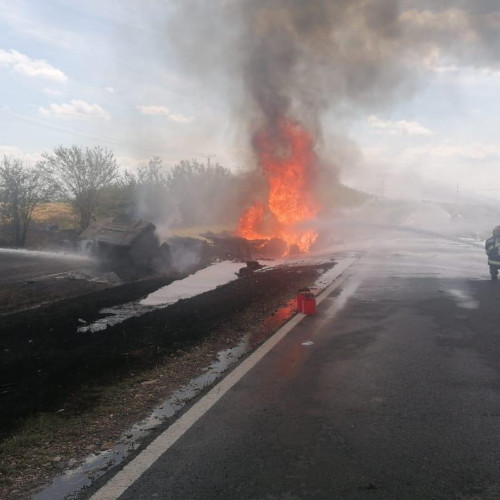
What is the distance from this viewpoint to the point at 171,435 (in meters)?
3.53

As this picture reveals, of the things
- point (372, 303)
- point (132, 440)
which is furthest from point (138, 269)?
point (132, 440)

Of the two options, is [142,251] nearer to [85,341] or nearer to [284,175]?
[85,341]

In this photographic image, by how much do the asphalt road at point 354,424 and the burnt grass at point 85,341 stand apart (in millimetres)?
1451

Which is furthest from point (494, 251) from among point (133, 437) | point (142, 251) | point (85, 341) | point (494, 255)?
point (133, 437)

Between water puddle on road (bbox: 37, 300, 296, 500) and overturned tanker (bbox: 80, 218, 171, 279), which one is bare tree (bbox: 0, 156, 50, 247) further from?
water puddle on road (bbox: 37, 300, 296, 500)

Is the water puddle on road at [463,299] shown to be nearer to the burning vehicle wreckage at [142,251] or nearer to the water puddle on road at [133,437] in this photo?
the water puddle on road at [133,437]

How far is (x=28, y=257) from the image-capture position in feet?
64.4

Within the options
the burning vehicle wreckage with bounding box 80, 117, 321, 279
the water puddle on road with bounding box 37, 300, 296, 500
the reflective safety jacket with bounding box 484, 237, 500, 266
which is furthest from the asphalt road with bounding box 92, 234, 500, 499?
the burning vehicle wreckage with bounding box 80, 117, 321, 279

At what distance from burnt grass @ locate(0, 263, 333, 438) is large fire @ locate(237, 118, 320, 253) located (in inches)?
688

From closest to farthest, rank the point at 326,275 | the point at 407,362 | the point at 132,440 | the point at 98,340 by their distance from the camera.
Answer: the point at 132,440 < the point at 407,362 < the point at 98,340 < the point at 326,275

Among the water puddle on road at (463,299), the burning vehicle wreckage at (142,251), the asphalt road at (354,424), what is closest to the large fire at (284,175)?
the burning vehicle wreckage at (142,251)

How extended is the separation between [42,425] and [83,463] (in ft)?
2.66

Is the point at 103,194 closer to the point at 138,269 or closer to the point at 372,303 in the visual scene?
the point at 138,269

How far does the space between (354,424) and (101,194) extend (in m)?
29.6
